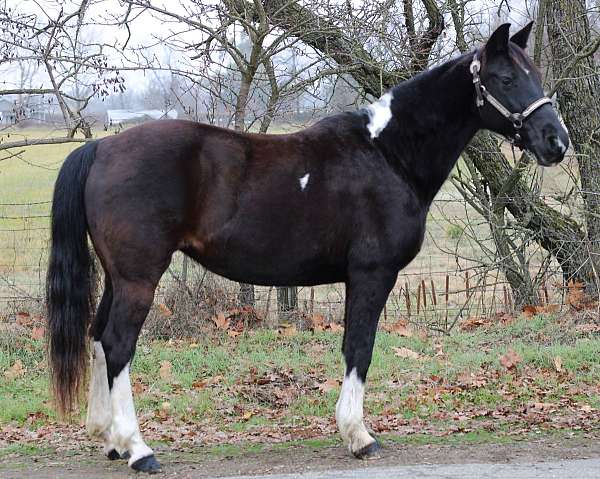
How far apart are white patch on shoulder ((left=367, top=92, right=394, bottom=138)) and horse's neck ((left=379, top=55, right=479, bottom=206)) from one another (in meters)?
0.03

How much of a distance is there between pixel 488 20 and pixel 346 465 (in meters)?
7.26

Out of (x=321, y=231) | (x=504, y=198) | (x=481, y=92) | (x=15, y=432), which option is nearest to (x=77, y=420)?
(x=15, y=432)

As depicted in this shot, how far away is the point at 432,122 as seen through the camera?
5613 mm

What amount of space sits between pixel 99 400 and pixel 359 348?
69.7 inches

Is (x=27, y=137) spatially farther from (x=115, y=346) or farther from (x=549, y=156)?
(x=549, y=156)

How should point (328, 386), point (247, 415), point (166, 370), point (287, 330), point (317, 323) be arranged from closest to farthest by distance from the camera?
point (247, 415)
point (328, 386)
point (166, 370)
point (287, 330)
point (317, 323)

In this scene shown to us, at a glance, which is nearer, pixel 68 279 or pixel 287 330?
pixel 68 279

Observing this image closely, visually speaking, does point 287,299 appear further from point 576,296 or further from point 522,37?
point 522,37

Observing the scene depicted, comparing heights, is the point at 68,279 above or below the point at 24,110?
below

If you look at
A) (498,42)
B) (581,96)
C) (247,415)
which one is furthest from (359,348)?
(581,96)

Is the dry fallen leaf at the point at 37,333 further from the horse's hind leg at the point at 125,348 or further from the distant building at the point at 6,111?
the horse's hind leg at the point at 125,348

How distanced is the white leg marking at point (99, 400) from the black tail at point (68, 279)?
111 mm

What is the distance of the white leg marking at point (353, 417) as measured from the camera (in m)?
5.21

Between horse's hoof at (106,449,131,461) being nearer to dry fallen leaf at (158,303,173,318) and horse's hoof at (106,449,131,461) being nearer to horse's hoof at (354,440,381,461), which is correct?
horse's hoof at (354,440,381,461)
